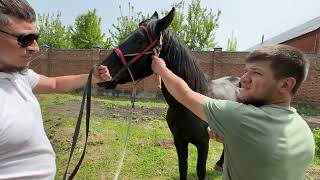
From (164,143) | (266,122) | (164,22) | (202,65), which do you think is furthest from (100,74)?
(202,65)

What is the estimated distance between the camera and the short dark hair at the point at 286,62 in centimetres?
174

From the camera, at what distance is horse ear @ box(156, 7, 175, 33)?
3.20m

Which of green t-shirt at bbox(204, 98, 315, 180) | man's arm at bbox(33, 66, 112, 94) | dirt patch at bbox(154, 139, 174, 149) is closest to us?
green t-shirt at bbox(204, 98, 315, 180)

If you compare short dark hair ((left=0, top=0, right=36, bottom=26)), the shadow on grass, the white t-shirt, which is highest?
short dark hair ((left=0, top=0, right=36, bottom=26))

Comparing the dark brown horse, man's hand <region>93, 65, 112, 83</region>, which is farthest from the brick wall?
man's hand <region>93, 65, 112, 83</region>

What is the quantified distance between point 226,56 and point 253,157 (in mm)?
18228

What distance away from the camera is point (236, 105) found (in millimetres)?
1807

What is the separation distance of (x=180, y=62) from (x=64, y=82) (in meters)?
1.50

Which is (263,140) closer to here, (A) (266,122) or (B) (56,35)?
(A) (266,122)

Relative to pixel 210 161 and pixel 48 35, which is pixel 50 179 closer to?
pixel 210 161

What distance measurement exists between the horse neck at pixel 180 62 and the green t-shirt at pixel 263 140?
1.91m

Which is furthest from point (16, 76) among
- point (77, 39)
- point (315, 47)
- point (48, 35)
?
point (48, 35)

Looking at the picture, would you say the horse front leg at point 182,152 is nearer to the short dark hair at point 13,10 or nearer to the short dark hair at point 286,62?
the short dark hair at point 286,62

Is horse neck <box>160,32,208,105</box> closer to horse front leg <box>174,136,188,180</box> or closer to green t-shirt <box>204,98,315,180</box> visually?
horse front leg <box>174,136,188,180</box>
